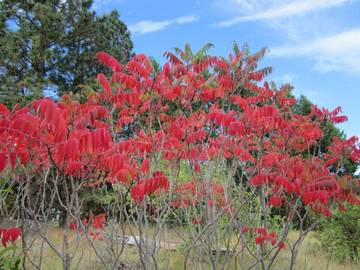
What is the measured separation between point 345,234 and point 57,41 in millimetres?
14913

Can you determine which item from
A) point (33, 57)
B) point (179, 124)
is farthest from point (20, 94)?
point (179, 124)

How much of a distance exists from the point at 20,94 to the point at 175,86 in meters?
12.5

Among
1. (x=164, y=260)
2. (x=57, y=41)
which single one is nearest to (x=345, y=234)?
(x=164, y=260)

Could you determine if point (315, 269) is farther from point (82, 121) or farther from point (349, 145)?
point (82, 121)

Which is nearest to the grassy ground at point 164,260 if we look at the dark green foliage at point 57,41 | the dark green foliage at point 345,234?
the dark green foliage at point 345,234

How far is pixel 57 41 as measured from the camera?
19.9 metres

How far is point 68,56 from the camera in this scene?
20.1m

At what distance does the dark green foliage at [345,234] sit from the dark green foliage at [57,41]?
37.5 feet

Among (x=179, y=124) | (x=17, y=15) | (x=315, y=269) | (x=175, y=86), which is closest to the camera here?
(x=175, y=86)

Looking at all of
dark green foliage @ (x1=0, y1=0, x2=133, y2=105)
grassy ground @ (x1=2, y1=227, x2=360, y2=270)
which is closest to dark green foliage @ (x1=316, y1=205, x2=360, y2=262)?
grassy ground @ (x1=2, y1=227, x2=360, y2=270)

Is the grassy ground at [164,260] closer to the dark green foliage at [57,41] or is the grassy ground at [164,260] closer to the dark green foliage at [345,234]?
the dark green foliage at [345,234]

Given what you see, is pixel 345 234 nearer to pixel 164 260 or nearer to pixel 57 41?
pixel 164 260

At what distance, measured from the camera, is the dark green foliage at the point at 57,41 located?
18.8m

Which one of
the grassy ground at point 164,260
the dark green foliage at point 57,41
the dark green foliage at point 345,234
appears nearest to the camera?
the grassy ground at point 164,260
